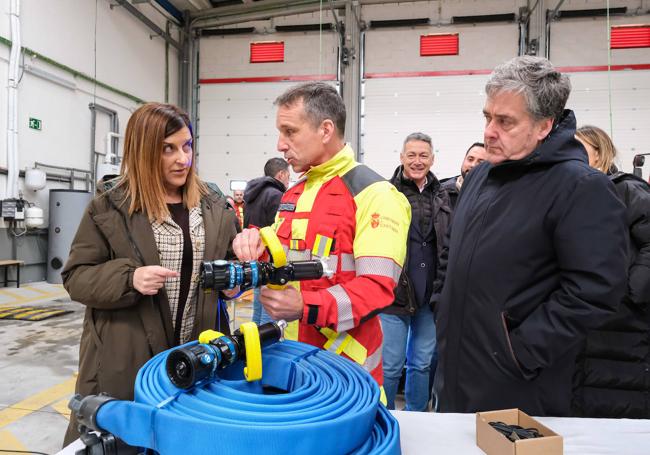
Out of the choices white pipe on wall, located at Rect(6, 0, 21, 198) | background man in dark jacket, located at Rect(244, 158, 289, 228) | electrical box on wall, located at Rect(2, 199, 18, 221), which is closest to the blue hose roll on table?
background man in dark jacket, located at Rect(244, 158, 289, 228)

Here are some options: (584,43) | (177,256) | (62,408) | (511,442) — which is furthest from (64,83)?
(584,43)

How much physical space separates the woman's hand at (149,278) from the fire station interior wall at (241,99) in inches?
387

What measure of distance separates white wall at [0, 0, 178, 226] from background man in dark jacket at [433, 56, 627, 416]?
8041 mm

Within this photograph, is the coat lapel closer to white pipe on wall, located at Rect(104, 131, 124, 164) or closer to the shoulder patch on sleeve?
the shoulder patch on sleeve

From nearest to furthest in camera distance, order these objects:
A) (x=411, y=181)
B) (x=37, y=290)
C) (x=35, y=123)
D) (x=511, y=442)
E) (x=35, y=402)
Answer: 1. (x=511, y=442)
2. (x=411, y=181)
3. (x=35, y=402)
4. (x=37, y=290)
5. (x=35, y=123)

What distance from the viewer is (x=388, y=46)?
35.0 ft

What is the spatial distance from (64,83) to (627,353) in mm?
9444

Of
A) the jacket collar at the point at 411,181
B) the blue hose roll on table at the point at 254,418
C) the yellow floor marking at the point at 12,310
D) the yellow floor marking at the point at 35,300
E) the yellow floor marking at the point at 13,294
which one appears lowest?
the yellow floor marking at the point at 12,310

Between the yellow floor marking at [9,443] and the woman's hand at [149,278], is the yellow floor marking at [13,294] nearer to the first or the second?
the yellow floor marking at [9,443]

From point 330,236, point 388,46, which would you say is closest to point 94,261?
point 330,236

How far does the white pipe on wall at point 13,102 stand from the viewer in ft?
23.7

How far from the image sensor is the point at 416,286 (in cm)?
293

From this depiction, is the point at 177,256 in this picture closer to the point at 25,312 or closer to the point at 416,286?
the point at 416,286

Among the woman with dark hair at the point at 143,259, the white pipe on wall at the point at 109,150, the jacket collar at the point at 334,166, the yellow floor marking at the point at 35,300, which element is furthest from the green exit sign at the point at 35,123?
the jacket collar at the point at 334,166
